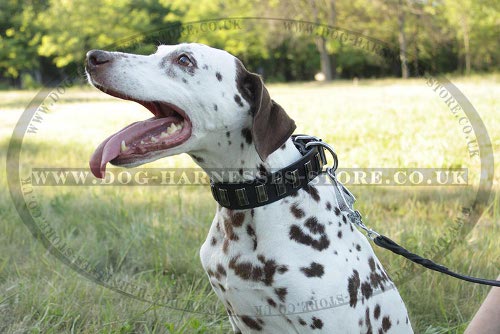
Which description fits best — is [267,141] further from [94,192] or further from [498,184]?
[498,184]

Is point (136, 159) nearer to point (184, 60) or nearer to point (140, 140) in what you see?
point (140, 140)

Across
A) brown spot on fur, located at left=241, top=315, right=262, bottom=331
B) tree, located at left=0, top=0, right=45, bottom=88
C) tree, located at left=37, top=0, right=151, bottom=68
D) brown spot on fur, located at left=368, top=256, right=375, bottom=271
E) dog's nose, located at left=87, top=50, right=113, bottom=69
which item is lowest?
tree, located at left=0, top=0, right=45, bottom=88

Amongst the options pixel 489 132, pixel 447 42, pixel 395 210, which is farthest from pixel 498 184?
pixel 447 42

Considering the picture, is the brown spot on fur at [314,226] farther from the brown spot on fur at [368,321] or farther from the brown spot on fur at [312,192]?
the brown spot on fur at [368,321]

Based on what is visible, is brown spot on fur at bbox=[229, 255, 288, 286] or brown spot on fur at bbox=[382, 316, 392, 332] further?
brown spot on fur at bbox=[382, 316, 392, 332]

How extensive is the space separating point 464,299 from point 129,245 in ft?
6.85

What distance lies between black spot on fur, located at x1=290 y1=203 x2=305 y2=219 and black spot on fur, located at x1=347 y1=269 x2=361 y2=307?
11.5 inches

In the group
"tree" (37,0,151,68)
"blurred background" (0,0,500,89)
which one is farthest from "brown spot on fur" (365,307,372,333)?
"tree" (37,0,151,68)

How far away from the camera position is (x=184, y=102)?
6.50 ft

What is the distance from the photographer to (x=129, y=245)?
11.6 feet

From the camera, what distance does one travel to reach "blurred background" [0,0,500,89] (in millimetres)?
22672

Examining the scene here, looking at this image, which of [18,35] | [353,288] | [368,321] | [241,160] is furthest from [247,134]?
[18,35]

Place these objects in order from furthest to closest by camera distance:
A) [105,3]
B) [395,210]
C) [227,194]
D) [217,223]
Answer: [105,3], [395,210], [217,223], [227,194]

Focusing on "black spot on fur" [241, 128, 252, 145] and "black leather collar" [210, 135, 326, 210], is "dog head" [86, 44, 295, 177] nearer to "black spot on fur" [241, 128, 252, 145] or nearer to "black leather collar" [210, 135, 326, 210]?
"black spot on fur" [241, 128, 252, 145]
